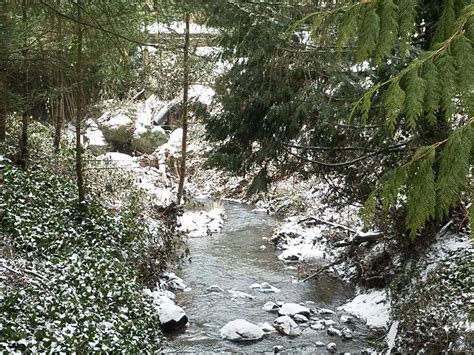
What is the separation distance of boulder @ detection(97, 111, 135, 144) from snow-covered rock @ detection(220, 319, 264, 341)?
11988 mm

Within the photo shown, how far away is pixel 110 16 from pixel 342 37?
4.24m

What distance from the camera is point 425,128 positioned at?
621 centimetres

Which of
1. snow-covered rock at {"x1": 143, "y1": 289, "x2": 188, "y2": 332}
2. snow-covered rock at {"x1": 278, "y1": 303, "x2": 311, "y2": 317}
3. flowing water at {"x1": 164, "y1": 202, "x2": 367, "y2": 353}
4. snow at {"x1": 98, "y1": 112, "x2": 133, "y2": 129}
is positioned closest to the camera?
flowing water at {"x1": 164, "y1": 202, "x2": 367, "y2": 353}

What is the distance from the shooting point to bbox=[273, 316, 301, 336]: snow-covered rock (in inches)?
291

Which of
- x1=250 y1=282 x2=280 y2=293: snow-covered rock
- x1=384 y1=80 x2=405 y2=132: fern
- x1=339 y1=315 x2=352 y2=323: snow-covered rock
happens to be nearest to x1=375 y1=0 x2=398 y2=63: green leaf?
x1=384 y1=80 x2=405 y2=132: fern

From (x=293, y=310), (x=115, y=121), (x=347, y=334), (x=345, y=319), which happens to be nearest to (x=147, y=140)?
(x=115, y=121)

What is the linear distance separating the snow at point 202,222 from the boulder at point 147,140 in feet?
14.5

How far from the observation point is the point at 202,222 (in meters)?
13.7

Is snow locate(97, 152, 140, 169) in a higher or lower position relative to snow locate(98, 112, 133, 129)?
lower

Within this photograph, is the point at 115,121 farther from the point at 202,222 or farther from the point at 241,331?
the point at 241,331

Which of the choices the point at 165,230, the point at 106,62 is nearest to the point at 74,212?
the point at 165,230

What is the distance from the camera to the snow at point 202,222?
12948 millimetres

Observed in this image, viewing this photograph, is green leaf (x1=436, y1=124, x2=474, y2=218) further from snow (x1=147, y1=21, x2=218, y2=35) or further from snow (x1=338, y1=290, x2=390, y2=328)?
snow (x1=147, y1=21, x2=218, y2=35)

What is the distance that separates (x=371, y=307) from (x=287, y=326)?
5.37ft
